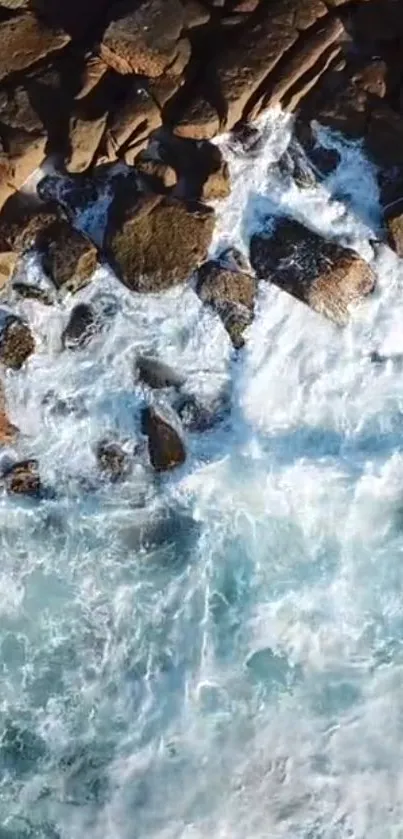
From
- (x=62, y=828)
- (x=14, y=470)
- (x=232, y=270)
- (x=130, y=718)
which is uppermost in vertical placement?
(x=232, y=270)

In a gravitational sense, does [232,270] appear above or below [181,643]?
above

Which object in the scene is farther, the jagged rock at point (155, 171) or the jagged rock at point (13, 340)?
the jagged rock at point (13, 340)

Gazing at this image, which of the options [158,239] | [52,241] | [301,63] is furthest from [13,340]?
[301,63]

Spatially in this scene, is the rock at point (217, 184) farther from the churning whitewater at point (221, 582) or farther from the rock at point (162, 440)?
the rock at point (162, 440)

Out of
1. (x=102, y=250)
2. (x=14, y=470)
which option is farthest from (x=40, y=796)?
(x=102, y=250)

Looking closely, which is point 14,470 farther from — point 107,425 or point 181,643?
point 181,643

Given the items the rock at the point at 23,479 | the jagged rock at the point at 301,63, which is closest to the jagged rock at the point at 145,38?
the jagged rock at the point at 301,63
